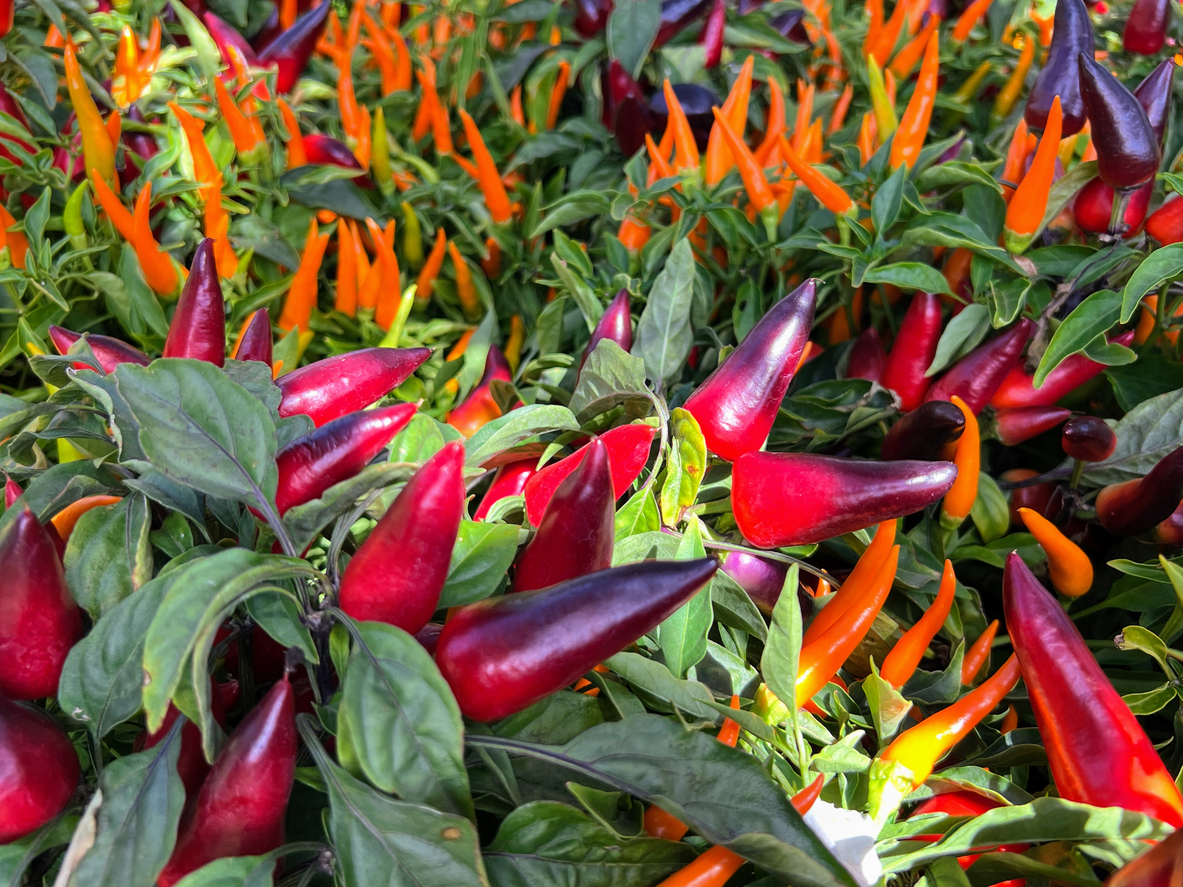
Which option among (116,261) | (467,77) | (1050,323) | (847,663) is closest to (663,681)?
(847,663)

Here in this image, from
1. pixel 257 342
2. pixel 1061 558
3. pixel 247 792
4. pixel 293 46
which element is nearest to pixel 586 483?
pixel 247 792

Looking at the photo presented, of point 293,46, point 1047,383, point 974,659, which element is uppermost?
point 293,46

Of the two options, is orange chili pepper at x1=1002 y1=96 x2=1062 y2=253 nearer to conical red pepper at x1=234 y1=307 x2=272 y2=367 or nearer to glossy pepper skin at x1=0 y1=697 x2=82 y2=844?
conical red pepper at x1=234 y1=307 x2=272 y2=367

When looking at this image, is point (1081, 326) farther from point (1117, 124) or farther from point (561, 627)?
point (561, 627)

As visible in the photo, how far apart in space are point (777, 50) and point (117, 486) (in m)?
1.27

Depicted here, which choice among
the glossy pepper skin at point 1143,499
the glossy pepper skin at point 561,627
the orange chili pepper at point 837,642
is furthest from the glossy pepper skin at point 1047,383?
the glossy pepper skin at point 561,627

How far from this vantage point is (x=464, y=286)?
4.25ft

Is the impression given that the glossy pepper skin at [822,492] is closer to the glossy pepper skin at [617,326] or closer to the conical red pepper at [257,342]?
the glossy pepper skin at [617,326]

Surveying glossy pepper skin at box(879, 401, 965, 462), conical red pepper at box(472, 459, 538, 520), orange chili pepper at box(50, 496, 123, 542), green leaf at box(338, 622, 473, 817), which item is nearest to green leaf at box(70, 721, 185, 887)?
green leaf at box(338, 622, 473, 817)

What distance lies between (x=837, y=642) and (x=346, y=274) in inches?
31.8

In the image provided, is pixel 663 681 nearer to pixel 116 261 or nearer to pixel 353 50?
pixel 116 261

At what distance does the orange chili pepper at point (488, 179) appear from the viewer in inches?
49.1

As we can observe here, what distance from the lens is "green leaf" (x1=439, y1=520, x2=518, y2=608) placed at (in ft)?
1.79

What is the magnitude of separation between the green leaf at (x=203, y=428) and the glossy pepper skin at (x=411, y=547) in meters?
0.08
